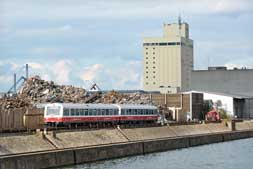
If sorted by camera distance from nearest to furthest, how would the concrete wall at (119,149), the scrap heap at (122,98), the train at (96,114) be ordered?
the concrete wall at (119,149)
the train at (96,114)
the scrap heap at (122,98)

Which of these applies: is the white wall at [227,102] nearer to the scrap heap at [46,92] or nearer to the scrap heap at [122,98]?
the scrap heap at [122,98]

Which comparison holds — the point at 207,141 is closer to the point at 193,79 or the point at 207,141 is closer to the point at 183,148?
the point at 183,148

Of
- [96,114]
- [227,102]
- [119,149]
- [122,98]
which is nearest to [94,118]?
[96,114]

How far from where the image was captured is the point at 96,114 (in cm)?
6594

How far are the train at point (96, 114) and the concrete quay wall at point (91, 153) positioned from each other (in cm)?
829

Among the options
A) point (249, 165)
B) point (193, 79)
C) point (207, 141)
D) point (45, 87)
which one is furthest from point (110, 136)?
point (193, 79)

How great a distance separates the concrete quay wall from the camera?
37844 millimetres

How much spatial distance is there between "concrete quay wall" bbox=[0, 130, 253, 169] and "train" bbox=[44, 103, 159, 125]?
829 centimetres

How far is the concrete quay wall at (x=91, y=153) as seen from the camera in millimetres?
37844

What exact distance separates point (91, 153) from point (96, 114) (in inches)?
743

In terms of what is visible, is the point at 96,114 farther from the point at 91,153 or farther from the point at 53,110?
the point at 91,153

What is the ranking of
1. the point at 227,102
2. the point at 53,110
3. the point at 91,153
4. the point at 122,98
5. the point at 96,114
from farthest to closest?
the point at 227,102, the point at 122,98, the point at 96,114, the point at 53,110, the point at 91,153

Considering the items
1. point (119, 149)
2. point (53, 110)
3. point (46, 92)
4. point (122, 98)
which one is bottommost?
point (119, 149)

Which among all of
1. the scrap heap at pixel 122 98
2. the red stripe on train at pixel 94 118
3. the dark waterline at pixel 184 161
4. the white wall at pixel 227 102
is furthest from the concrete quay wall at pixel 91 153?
the white wall at pixel 227 102
